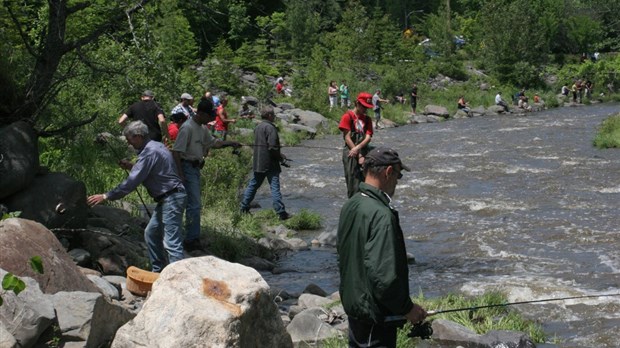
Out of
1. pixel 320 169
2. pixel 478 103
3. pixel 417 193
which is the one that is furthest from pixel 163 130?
pixel 478 103

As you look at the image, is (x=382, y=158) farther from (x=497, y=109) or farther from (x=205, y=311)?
(x=497, y=109)

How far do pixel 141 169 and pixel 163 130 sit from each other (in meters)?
4.02

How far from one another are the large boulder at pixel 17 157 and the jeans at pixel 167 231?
1.45m

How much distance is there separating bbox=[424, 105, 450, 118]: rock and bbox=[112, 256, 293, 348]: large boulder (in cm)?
3414

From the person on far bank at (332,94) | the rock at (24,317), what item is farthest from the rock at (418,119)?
the rock at (24,317)

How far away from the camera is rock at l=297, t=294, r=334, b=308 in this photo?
8469 mm

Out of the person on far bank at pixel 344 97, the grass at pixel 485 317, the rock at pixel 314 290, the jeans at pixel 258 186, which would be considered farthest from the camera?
the person on far bank at pixel 344 97

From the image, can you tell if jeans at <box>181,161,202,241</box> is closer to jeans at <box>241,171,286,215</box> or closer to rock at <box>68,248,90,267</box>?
rock at <box>68,248,90,267</box>

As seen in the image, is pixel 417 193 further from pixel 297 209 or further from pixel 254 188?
pixel 254 188

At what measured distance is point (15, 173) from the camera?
8.69m

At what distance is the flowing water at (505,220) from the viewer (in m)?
9.69

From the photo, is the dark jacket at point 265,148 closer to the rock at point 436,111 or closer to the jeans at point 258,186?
the jeans at point 258,186

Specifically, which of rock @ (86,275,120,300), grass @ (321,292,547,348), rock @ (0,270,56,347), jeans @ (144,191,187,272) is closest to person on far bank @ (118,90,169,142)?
jeans @ (144,191,187,272)

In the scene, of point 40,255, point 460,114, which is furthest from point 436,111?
point 40,255
